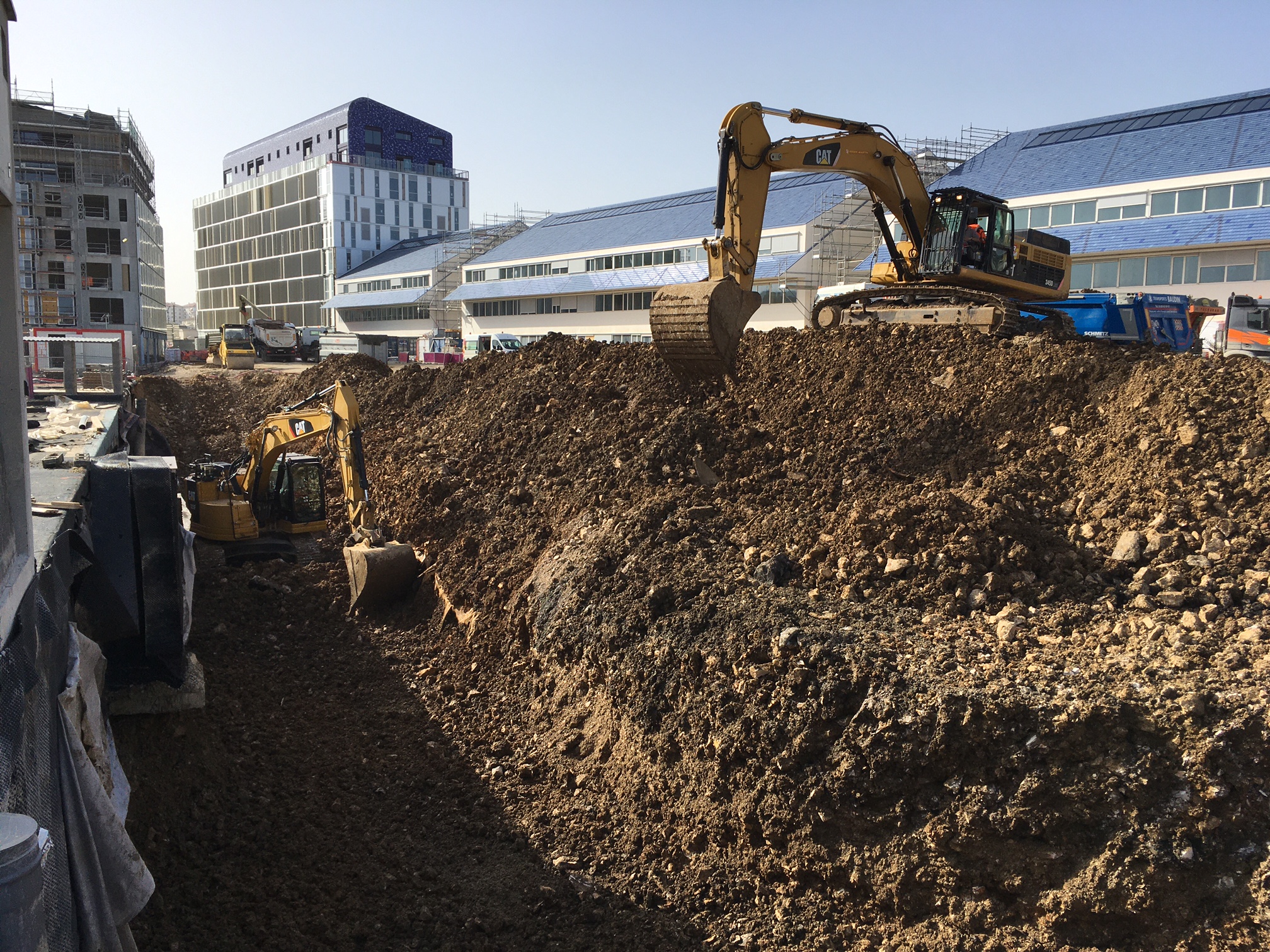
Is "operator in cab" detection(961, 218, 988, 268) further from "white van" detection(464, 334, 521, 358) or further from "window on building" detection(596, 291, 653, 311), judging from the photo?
"window on building" detection(596, 291, 653, 311)

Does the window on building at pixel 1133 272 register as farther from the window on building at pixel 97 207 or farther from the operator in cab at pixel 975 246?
the window on building at pixel 97 207

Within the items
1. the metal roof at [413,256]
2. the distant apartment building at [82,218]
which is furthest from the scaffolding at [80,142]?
the metal roof at [413,256]

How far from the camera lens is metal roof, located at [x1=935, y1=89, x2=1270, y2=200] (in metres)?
28.3

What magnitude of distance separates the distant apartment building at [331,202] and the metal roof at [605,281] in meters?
21.6

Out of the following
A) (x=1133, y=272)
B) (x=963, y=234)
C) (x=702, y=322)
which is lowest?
(x=702, y=322)

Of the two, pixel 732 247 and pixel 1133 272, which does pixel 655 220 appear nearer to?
pixel 1133 272

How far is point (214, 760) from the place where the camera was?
6293 millimetres

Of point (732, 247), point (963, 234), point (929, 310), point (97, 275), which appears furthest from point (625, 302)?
point (97, 275)

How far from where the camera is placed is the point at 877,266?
559 inches

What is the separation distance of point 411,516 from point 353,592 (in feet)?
5.26

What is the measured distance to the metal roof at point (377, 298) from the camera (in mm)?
57906

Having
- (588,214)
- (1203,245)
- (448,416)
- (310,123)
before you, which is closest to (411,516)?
(448,416)

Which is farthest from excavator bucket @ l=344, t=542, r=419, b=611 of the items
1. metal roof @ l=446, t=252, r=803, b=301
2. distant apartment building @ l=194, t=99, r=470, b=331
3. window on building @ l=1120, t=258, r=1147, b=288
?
distant apartment building @ l=194, t=99, r=470, b=331

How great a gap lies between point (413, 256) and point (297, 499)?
5430cm
